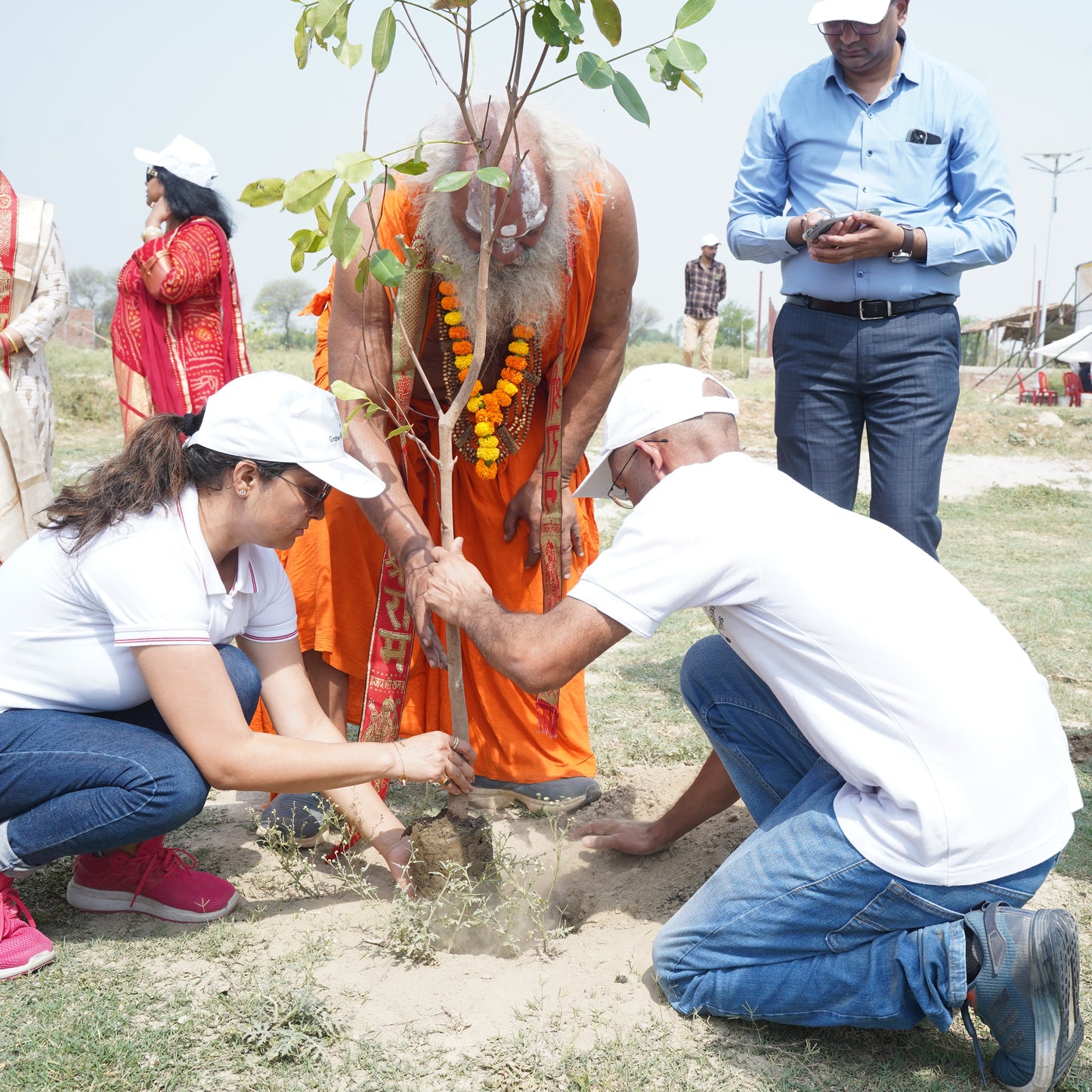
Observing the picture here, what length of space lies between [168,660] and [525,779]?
1.56 meters

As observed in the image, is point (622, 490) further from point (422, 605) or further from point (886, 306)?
point (886, 306)

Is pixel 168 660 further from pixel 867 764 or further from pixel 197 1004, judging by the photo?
pixel 867 764

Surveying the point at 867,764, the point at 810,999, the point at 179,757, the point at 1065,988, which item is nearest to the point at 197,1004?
the point at 179,757

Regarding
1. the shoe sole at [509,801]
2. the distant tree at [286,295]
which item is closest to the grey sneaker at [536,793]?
the shoe sole at [509,801]

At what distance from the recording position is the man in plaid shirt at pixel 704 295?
46.7 feet

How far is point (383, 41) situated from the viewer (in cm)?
197

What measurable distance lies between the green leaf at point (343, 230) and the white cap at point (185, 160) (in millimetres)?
3354

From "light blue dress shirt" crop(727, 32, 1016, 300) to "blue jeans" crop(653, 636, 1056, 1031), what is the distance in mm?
1691

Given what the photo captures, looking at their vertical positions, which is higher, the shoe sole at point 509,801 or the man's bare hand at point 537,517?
the man's bare hand at point 537,517

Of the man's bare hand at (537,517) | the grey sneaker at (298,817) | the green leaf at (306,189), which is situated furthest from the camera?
the man's bare hand at (537,517)

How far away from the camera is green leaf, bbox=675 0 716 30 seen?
196 centimetres

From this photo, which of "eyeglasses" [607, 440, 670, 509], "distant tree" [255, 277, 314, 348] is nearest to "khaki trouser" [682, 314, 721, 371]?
"eyeglasses" [607, 440, 670, 509]

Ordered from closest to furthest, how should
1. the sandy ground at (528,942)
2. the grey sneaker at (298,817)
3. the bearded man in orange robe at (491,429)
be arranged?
the sandy ground at (528,942)
the bearded man in orange robe at (491,429)
the grey sneaker at (298,817)

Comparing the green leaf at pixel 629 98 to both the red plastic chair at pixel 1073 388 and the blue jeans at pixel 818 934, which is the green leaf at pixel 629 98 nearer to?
the blue jeans at pixel 818 934
